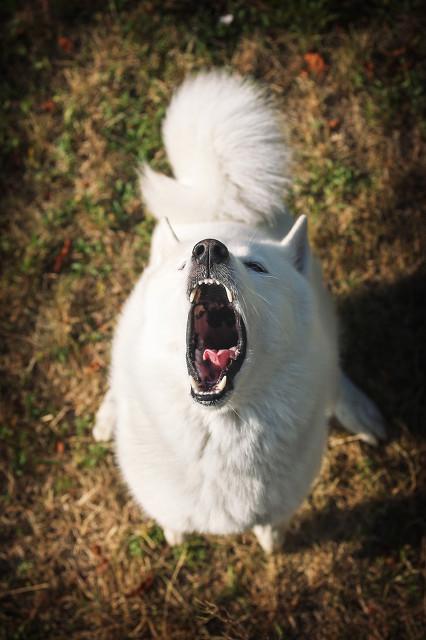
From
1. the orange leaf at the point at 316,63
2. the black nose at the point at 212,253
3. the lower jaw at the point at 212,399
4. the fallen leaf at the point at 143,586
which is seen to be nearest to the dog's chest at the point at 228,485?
the lower jaw at the point at 212,399

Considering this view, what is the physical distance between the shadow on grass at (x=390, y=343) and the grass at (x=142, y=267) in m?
0.01

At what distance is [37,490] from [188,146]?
231cm

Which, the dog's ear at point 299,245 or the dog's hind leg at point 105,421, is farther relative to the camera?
the dog's hind leg at point 105,421

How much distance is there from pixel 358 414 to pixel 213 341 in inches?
60.1

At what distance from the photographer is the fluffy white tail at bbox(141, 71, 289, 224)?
2697 mm

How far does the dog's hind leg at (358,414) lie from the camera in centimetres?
337

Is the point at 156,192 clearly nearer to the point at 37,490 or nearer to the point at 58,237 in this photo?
the point at 58,237

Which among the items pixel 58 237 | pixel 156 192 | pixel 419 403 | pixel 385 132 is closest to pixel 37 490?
pixel 58 237

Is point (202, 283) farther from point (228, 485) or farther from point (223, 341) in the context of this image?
point (228, 485)

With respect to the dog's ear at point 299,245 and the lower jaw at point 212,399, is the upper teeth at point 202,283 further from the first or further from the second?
the dog's ear at point 299,245

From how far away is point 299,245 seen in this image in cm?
242

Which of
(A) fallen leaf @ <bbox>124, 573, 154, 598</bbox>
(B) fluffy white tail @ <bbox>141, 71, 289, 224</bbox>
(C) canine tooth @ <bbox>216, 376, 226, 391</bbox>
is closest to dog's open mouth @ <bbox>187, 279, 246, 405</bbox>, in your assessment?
(C) canine tooth @ <bbox>216, 376, 226, 391</bbox>

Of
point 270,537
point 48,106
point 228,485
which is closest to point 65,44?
point 48,106

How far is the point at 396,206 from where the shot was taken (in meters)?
3.86
